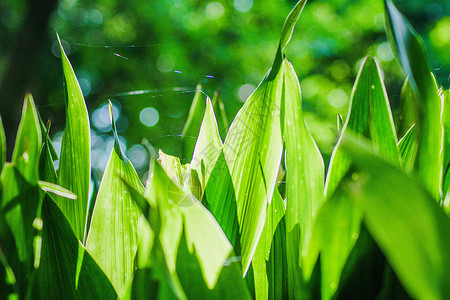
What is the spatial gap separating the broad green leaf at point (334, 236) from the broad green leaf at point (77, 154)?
7.3 inches

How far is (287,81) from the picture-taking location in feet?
0.88

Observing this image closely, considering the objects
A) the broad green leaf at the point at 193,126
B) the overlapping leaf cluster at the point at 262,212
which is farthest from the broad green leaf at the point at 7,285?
the broad green leaf at the point at 193,126

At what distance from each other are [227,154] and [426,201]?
0.15 m

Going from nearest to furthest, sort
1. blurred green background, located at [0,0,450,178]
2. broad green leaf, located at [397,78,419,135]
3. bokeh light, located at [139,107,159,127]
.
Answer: broad green leaf, located at [397,78,419,135] → bokeh light, located at [139,107,159,127] → blurred green background, located at [0,0,450,178]

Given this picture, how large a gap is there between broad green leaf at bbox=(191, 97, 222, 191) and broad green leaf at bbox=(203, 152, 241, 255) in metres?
0.04

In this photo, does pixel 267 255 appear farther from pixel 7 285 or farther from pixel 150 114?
pixel 150 114

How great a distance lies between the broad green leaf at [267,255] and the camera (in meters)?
0.25

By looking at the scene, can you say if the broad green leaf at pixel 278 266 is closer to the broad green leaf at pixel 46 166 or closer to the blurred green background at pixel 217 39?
the broad green leaf at pixel 46 166

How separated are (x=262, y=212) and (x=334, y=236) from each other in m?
0.07

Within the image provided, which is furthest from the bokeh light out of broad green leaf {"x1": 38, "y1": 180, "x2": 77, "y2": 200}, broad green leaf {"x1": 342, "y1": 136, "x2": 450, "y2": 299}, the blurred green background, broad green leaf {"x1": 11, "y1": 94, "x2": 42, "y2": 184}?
the blurred green background

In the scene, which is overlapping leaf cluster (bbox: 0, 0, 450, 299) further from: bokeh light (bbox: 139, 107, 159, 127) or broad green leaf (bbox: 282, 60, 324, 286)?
bokeh light (bbox: 139, 107, 159, 127)

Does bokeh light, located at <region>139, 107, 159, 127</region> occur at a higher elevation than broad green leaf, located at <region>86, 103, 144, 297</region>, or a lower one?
higher

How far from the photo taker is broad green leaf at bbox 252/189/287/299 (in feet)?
0.82

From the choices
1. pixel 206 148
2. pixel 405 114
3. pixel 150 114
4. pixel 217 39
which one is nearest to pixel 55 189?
pixel 206 148
